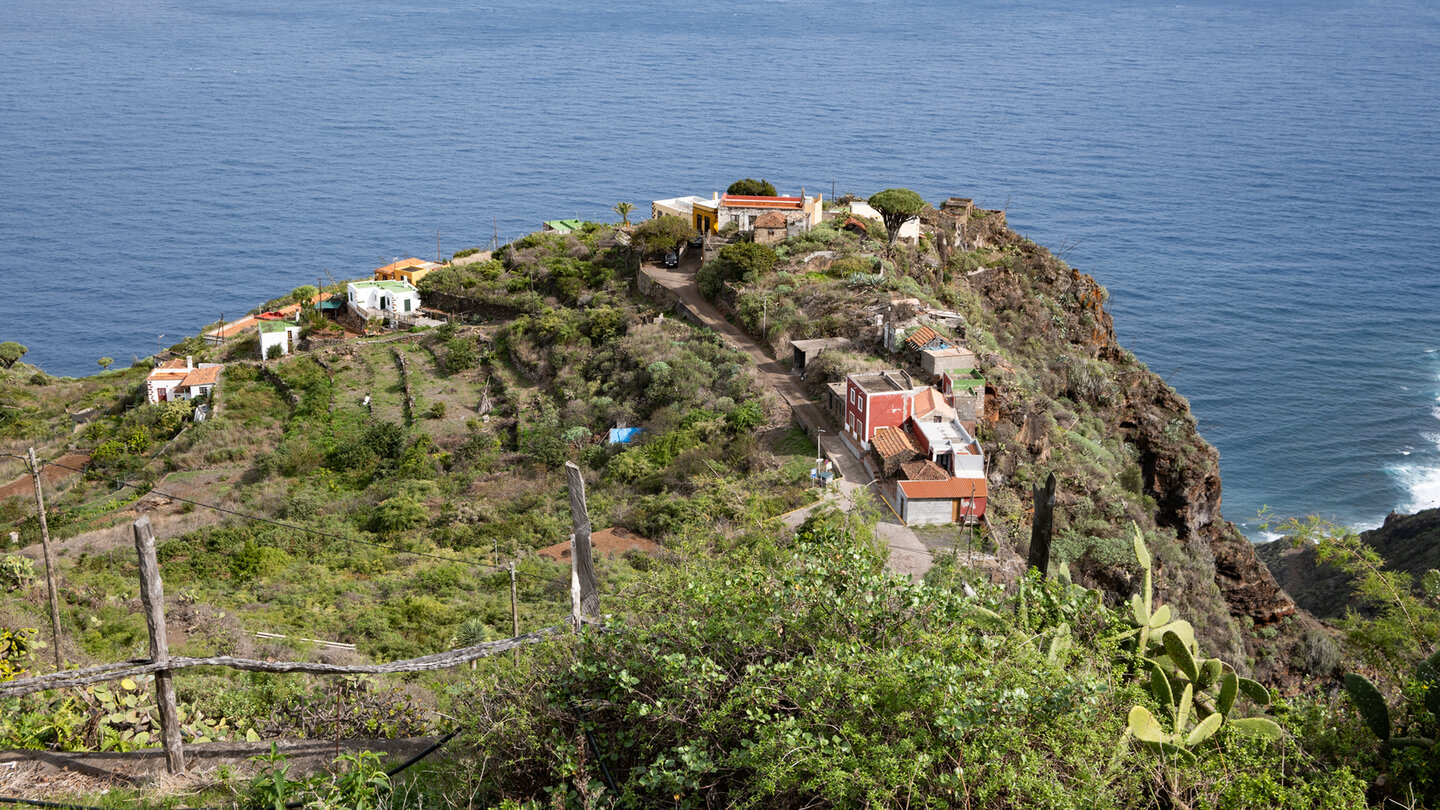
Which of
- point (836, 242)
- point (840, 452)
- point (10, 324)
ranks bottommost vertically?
point (10, 324)

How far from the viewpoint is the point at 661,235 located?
153 feet

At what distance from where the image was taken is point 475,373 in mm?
43188

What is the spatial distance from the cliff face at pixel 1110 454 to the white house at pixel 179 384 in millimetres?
32125

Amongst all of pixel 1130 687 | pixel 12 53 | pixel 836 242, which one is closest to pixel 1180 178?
pixel 836 242

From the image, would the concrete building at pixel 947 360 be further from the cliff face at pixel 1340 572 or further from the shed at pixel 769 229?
the shed at pixel 769 229

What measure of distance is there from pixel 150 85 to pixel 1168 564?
161697 mm

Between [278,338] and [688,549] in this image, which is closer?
[688,549]

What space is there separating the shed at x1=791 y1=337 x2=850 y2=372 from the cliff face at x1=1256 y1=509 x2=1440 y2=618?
17882mm

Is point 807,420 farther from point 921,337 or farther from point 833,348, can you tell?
point 921,337

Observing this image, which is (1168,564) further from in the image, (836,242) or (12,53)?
(12,53)

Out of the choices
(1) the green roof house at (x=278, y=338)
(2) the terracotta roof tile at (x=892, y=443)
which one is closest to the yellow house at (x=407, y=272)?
(1) the green roof house at (x=278, y=338)

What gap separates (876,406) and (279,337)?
32517 millimetres

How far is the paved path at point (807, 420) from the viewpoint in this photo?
922 inches

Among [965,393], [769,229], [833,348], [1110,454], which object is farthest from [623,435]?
[1110,454]
